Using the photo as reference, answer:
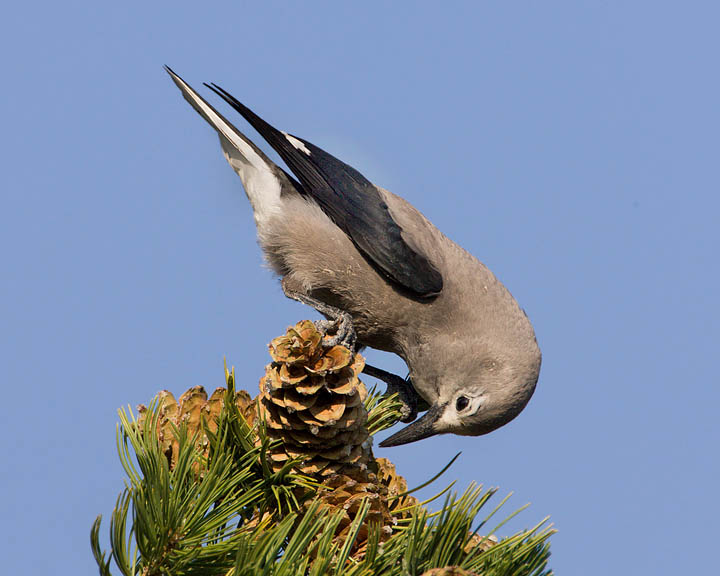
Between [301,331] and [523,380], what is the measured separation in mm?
1528

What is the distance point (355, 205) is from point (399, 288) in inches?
23.9

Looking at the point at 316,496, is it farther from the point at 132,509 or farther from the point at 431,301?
the point at 431,301

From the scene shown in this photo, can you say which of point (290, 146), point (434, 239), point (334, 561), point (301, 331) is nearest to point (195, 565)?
point (334, 561)

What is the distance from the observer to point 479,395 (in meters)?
3.73

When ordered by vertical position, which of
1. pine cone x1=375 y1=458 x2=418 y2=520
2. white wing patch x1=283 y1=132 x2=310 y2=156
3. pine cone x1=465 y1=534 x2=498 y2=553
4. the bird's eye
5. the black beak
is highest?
white wing patch x1=283 y1=132 x2=310 y2=156

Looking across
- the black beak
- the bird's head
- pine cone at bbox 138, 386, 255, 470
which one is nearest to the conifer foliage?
pine cone at bbox 138, 386, 255, 470

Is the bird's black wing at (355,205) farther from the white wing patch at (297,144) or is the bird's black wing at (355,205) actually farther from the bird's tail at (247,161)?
the bird's tail at (247,161)

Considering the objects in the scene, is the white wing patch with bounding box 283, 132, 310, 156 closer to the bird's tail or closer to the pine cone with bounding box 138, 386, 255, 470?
the bird's tail

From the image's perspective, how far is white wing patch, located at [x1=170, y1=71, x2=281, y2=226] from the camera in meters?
4.68

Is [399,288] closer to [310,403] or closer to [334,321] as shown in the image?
[334,321]

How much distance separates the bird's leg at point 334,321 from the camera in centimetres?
383

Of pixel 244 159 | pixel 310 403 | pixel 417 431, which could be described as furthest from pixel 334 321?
pixel 244 159

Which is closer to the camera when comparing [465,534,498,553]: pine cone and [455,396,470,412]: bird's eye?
[465,534,498,553]: pine cone

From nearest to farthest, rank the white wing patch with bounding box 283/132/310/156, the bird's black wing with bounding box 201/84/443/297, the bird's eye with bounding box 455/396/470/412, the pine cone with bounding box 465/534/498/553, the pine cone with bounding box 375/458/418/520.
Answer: the pine cone with bounding box 465/534/498/553 → the pine cone with bounding box 375/458/418/520 → the bird's eye with bounding box 455/396/470/412 → the bird's black wing with bounding box 201/84/443/297 → the white wing patch with bounding box 283/132/310/156
